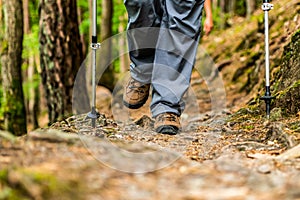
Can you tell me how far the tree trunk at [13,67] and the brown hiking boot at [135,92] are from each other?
13.1 ft

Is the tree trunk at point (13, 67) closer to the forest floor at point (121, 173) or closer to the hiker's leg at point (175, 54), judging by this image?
→ the hiker's leg at point (175, 54)

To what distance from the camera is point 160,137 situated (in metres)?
3.44

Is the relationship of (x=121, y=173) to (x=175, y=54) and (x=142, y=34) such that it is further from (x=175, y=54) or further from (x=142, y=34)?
(x=142, y=34)

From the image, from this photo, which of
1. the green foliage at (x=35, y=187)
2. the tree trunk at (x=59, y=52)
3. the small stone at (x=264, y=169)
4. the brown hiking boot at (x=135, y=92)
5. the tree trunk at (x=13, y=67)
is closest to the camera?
the green foliage at (x=35, y=187)

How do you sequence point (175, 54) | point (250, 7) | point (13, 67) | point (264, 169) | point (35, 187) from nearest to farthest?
point (35, 187) < point (264, 169) < point (175, 54) < point (13, 67) < point (250, 7)

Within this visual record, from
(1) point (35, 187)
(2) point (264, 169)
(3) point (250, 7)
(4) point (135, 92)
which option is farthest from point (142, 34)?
(3) point (250, 7)

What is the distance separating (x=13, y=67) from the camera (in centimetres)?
770

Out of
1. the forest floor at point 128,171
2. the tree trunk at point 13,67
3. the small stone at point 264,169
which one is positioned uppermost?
the forest floor at point 128,171

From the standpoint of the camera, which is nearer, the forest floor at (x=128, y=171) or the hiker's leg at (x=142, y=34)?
the forest floor at (x=128, y=171)

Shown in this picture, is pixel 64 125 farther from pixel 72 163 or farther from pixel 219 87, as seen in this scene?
pixel 219 87

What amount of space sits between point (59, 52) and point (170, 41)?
9.79 feet

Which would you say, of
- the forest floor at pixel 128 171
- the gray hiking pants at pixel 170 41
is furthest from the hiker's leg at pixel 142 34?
the forest floor at pixel 128 171

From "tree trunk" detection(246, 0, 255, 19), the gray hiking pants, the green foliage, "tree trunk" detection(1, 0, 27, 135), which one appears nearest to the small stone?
the green foliage

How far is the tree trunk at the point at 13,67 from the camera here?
758cm
